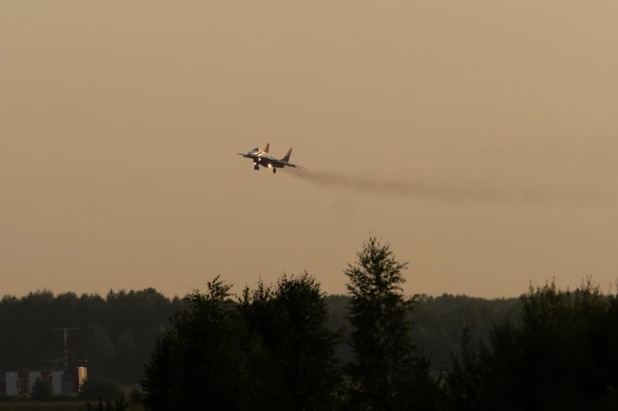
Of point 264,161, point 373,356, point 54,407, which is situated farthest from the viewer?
point 54,407

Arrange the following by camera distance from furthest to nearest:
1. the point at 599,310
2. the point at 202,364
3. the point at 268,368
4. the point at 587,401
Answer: the point at 268,368
the point at 202,364
the point at 599,310
the point at 587,401

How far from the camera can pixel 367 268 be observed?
288 feet

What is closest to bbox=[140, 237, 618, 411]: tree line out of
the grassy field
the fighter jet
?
the fighter jet

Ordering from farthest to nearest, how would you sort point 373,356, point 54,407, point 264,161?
point 54,407 < point 264,161 < point 373,356

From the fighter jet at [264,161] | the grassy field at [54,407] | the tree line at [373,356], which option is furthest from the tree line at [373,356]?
the grassy field at [54,407]

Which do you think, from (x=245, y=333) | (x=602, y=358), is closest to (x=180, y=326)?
(x=245, y=333)

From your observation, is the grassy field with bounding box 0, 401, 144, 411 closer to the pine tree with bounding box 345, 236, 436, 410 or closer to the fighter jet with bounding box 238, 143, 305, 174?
the fighter jet with bounding box 238, 143, 305, 174

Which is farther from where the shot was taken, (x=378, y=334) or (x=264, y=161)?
(x=264, y=161)

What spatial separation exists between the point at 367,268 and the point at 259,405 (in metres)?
13.8

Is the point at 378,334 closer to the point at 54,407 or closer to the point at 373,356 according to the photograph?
the point at 373,356

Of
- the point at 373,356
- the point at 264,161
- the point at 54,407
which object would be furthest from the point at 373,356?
the point at 54,407

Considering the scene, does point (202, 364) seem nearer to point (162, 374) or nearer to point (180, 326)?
point (180, 326)

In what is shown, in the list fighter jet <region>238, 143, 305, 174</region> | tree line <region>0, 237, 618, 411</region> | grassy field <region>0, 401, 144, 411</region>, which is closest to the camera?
tree line <region>0, 237, 618, 411</region>

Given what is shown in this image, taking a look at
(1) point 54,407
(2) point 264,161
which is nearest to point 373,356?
(2) point 264,161
